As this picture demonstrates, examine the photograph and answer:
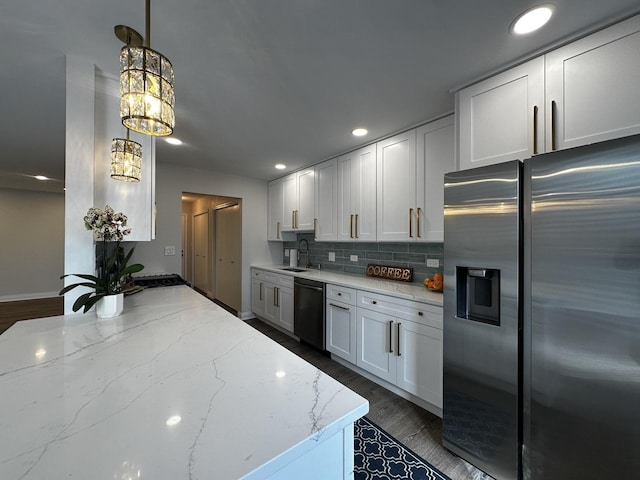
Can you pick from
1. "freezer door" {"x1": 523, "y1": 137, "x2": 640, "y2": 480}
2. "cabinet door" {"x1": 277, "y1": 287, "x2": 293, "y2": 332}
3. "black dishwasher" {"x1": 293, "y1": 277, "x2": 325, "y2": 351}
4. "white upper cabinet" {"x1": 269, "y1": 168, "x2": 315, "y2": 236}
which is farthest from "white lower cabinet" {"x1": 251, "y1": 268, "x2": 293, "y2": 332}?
"freezer door" {"x1": 523, "y1": 137, "x2": 640, "y2": 480}

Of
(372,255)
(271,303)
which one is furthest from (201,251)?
(372,255)

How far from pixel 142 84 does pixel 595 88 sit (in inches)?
78.6

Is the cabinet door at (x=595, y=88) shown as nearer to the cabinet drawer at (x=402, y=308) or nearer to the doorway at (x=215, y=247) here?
the cabinet drawer at (x=402, y=308)

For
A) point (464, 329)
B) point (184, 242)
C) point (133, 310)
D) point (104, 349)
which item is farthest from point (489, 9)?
point (184, 242)

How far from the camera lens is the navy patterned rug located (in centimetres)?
148

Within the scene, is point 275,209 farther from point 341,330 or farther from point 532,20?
point 532,20

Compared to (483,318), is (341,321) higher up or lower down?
lower down

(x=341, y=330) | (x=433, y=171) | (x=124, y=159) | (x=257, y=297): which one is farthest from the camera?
(x=257, y=297)

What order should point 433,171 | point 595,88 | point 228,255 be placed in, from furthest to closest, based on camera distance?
1. point 228,255
2. point 433,171
3. point 595,88

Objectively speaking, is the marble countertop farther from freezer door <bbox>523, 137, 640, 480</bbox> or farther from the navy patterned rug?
the navy patterned rug

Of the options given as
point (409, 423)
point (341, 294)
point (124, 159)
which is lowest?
point (409, 423)

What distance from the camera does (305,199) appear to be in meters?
3.69

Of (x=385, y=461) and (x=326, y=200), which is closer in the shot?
(x=385, y=461)

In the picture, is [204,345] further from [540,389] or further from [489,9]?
[489,9]
